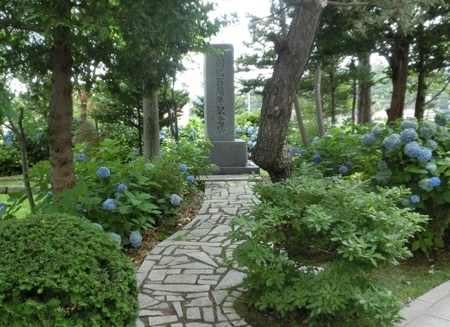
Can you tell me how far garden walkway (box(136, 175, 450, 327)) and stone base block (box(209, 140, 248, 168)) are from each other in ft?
14.0

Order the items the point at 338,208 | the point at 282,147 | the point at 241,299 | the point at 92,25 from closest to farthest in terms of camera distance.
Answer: the point at 338,208 < the point at 92,25 < the point at 241,299 < the point at 282,147

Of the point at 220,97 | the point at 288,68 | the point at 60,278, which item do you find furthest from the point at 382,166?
the point at 220,97

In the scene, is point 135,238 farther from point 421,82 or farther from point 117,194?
point 421,82

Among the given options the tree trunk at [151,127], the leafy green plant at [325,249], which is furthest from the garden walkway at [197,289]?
the tree trunk at [151,127]

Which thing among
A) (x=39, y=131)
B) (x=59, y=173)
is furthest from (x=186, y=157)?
(x=39, y=131)

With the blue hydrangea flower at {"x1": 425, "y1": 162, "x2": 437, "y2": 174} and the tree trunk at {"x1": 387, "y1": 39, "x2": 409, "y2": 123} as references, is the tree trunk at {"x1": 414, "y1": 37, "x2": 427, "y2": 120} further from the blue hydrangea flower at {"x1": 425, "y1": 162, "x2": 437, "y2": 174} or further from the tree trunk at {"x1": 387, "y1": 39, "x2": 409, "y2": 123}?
the blue hydrangea flower at {"x1": 425, "y1": 162, "x2": 437, "y2": 174}

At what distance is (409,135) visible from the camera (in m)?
3.83

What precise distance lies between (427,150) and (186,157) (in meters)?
3.79

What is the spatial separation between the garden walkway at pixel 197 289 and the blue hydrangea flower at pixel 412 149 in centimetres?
114

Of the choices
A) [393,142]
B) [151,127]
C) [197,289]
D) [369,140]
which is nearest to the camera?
[197,289]

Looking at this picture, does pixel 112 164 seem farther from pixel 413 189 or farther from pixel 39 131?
pixel 39 131

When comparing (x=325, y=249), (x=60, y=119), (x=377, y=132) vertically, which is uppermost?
(x=60, y=119)

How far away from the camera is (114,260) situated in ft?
6.60

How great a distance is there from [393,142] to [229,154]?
18.2ft
